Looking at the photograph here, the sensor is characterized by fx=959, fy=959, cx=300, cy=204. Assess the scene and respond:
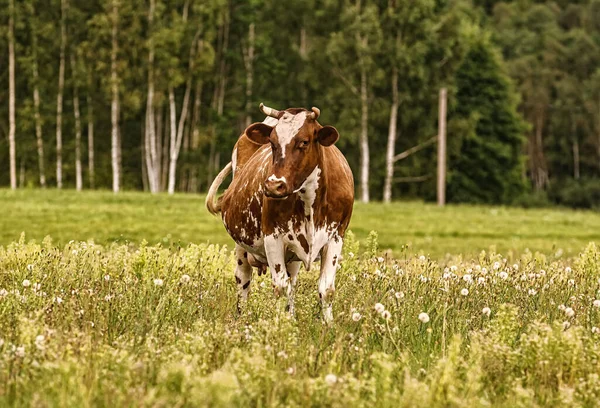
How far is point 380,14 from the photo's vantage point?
53656 mm

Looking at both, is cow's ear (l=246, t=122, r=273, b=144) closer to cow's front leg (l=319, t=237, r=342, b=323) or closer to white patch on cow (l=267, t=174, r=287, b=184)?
white patch on cow (l=267, t=174, r=287, b=184)

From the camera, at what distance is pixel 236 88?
202 feet

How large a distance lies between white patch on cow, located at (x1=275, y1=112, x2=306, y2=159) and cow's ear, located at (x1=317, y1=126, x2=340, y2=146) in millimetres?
174

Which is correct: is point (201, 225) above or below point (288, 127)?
below

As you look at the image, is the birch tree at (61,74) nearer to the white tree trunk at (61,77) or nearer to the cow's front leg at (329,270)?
the white tree trunk at (61,77)

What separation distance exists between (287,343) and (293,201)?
167 centimetres

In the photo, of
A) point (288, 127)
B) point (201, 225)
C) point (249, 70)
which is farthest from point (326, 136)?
point (249, 70)

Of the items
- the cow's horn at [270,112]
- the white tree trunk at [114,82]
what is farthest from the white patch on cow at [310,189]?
the white tree trunk at [114,82]

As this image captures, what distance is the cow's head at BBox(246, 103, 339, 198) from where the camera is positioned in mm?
6592

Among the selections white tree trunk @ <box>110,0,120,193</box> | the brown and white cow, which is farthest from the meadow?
white tree trunk @ <box>110,0,120,193</box>

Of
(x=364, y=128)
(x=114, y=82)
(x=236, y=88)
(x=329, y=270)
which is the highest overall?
(x=236, y=88)

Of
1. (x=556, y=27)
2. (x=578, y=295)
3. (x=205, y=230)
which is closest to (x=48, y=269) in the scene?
(x=578, y=295)

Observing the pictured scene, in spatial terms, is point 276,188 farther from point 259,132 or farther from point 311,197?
point 259,132

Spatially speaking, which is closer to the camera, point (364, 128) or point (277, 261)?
point (277, 261)
